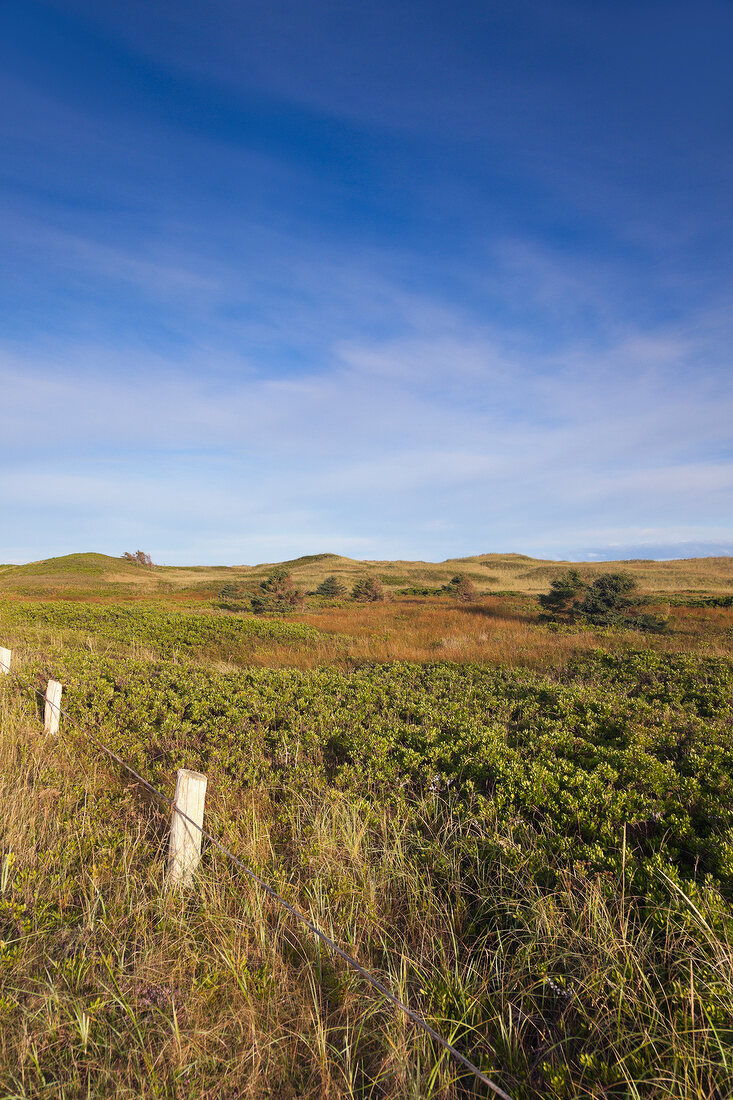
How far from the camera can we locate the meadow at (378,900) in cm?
221

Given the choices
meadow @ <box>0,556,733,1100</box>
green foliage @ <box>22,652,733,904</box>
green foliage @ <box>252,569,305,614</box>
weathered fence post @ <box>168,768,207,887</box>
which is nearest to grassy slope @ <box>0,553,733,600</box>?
green foliage @ <box>252,569,305,614</box>

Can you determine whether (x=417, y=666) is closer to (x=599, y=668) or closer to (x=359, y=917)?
(x=599, y=668)

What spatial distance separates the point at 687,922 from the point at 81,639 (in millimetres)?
14567

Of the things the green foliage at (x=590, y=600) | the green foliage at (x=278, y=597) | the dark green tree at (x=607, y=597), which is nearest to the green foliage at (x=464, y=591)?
the green foliage at (x=590, y=600)

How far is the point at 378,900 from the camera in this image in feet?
10.9

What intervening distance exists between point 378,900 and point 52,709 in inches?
201

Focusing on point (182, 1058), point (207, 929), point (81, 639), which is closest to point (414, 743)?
point (207, 929)

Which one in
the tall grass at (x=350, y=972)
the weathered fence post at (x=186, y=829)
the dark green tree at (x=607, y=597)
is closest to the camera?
the tall grass at (x=350, y=972)

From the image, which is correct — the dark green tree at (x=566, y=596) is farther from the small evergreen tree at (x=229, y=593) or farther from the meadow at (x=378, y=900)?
the small evergreen tree at (x=229, y=593)

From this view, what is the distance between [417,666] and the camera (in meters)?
10.3

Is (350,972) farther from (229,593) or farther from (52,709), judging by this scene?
(229,593)

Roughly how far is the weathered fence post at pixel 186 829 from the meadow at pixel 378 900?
0.54 ft

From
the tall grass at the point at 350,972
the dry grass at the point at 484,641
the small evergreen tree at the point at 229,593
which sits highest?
the small evergreen tree at the point at 229,593

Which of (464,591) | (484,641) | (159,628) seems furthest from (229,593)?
(484,641)
